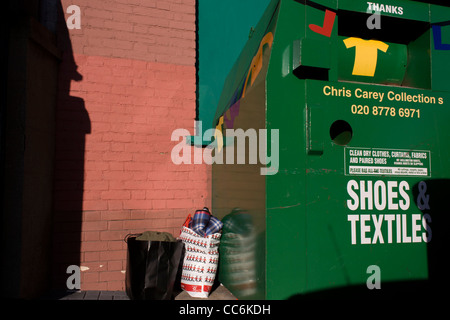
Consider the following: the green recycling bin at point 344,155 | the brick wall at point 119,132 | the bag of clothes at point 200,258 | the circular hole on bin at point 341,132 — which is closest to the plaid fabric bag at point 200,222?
the bag of clothes at point 200,258

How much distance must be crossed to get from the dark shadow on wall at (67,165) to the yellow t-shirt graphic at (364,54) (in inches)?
101

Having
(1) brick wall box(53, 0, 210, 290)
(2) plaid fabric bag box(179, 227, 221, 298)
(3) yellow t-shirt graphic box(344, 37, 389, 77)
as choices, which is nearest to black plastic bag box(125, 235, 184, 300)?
(2) plaid fabric bag box(179, 227, 221, 298)

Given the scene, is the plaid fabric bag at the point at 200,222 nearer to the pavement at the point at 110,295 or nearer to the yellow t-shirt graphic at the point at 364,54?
the pavement at the point at 110,295

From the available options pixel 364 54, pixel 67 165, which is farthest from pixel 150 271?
pixel 364 54

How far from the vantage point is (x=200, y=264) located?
290 cm

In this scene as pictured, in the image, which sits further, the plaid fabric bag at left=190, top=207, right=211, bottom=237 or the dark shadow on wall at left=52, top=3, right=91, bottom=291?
the dark shadow on wall at left=52, top=3, right=91, bottom=291

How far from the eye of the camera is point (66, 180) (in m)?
3.29

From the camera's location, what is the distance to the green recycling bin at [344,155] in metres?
2.05

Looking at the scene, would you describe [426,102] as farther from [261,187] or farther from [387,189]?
[261,187]

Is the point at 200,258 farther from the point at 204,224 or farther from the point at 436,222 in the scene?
the point at 436,222

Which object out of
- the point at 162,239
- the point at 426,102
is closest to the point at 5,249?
the point at 162,239

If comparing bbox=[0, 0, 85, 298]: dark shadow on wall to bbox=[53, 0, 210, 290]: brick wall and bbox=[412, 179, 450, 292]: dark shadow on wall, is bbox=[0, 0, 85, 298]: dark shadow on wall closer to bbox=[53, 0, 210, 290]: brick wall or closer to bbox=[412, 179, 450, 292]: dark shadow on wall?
bbox=[53, 0, 210, 290]: brick wall

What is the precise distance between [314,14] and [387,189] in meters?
1.25

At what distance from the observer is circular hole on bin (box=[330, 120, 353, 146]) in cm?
217
